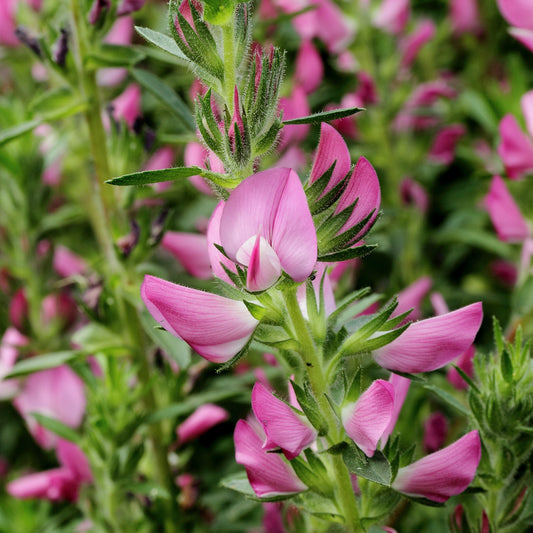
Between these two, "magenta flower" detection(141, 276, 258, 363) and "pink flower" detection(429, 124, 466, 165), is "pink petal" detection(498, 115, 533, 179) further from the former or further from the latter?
"magenta flower" detection(141, 276, 258, 363)

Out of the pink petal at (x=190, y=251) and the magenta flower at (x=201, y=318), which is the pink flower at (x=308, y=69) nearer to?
the pink petal at (x=190, y=251)

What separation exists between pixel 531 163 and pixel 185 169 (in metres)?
0.61

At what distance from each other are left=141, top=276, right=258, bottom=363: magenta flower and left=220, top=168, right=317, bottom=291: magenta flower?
0.03 meters

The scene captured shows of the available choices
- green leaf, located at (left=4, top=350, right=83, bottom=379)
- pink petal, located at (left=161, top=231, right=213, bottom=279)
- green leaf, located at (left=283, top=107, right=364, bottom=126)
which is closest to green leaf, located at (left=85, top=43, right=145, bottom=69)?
pink petal, located at (left=161, top=231, right=213, bottom=279)

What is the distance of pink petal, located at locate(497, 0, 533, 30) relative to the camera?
38.1 inches

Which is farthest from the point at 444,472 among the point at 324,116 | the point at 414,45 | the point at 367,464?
the point at 414,45

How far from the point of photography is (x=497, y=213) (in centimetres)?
100

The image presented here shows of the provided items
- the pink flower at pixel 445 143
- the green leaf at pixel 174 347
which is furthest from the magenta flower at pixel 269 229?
the pink flower at pixel 445 143

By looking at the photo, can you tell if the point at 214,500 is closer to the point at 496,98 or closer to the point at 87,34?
the point at 87,34

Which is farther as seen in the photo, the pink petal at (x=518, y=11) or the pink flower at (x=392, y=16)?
the pink flower at (x=392, y=16)

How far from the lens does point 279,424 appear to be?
0.55 metres

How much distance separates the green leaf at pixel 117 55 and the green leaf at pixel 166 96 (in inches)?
0.6

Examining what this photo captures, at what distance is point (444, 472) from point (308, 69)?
0.89 m

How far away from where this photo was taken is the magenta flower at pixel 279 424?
55cm
